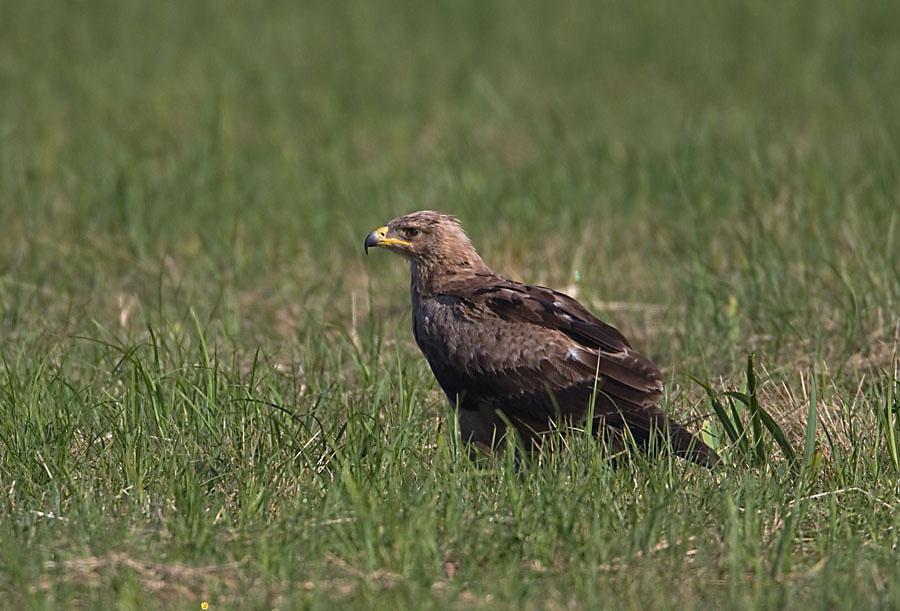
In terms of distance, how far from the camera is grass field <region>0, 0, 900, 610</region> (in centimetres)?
468

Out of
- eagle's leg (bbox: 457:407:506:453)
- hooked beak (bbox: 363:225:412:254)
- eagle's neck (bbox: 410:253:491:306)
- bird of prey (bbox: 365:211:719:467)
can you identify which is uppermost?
hooked beak (bbox: 363:225:412:254)

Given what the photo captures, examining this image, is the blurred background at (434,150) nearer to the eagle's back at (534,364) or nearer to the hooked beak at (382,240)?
the hooked beak at (382,240)

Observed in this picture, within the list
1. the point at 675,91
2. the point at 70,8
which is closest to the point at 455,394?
the point at 675,91

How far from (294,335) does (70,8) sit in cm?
1173

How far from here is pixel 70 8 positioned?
60.0ft

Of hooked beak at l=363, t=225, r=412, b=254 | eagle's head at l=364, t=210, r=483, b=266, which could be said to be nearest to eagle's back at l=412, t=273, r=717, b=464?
eagle's head at l=364, t=210, r=483, b=266

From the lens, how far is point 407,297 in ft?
29.1

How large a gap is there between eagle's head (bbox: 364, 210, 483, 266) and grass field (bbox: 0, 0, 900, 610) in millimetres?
575

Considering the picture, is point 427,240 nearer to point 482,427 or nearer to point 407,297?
point 482,427

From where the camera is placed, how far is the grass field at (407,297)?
4676mm

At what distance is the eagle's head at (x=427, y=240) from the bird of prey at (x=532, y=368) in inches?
14.3

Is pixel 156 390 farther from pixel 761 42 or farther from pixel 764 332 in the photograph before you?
pixel 761 42

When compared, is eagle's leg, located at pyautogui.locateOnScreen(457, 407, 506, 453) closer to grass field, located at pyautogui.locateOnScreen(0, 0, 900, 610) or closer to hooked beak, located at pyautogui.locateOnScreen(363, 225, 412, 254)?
grass field, located at pyautogui.locateOnScreen(0, 0, 900, 610)

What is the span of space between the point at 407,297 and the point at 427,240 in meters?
2.09
